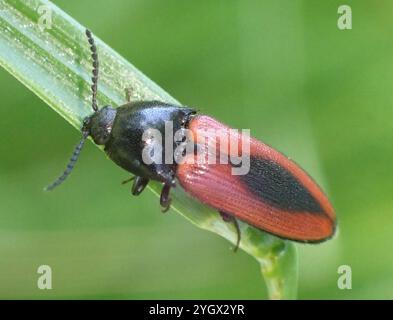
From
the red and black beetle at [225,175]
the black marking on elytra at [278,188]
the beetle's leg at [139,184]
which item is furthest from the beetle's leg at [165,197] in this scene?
the black marking on elytra at [278,188]

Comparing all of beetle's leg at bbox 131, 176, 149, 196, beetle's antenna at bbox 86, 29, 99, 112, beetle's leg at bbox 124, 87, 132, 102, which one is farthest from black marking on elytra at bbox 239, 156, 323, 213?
beetle's antenna at bbox 86, 29, 99, 112

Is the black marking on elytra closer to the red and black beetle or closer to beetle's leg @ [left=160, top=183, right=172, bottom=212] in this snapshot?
the red and black beetle

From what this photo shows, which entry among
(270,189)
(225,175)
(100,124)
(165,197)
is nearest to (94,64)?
(100,124)

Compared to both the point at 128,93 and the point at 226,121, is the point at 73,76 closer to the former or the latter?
the point at 128,93

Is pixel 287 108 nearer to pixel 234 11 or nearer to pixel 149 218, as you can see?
pixel 234 11

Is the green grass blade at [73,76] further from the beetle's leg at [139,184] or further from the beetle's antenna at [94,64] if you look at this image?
the beetle's leg at [139,184]
